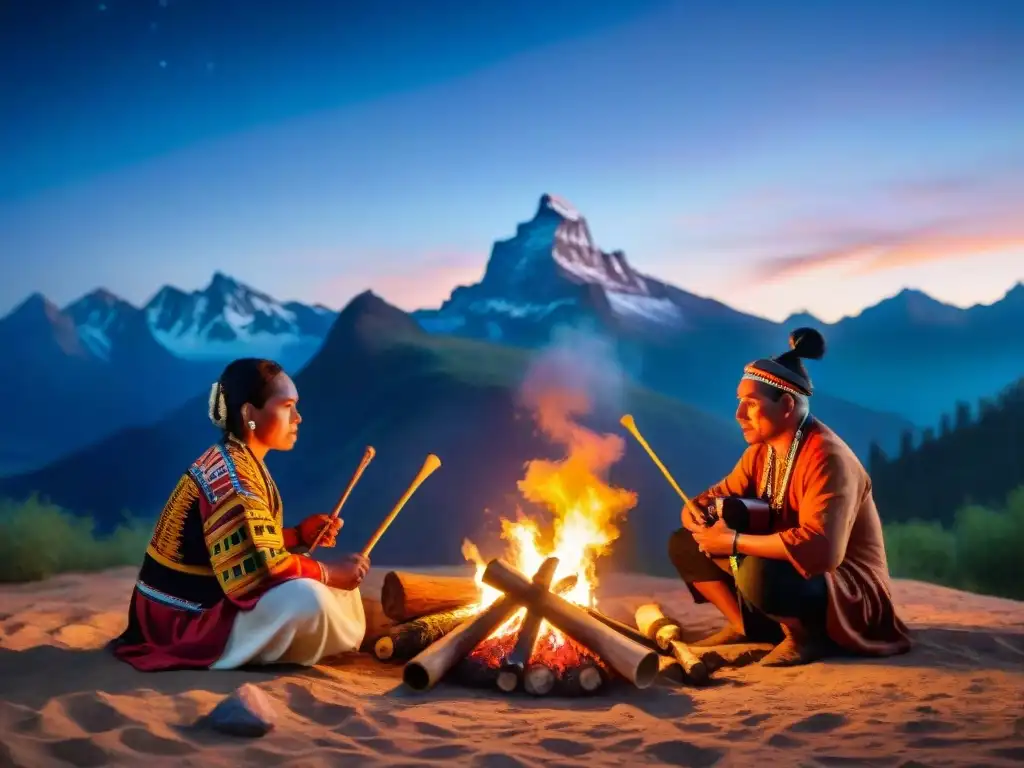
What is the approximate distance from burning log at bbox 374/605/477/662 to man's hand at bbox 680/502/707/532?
4.13ft

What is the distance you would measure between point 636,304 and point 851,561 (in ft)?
35.1

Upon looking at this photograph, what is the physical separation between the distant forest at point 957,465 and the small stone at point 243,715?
11.1 m

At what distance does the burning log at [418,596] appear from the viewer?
5141mm

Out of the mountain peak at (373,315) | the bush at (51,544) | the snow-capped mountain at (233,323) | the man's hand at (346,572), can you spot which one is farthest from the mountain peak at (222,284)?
the man's hand at (346,572)

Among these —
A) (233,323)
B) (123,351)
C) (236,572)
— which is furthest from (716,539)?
(123,351)

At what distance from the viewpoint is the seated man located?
434cm

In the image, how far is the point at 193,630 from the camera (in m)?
4.21

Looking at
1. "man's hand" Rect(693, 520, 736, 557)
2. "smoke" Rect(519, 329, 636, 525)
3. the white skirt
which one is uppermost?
"smoke" Rect(519, 329, 636, 525)

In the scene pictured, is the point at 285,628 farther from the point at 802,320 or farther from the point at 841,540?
the point at 802,320

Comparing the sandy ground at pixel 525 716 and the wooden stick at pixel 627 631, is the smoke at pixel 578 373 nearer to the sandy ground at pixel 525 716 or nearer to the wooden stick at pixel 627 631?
the wooden stick at pixel 627 631

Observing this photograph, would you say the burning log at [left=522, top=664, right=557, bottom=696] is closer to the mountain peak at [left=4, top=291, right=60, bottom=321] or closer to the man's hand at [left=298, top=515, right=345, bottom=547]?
the man's hand at [left=298, top=515, right=345, bottom=547]

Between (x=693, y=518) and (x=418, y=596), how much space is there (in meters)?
1.65

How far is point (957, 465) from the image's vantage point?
12.8 metres

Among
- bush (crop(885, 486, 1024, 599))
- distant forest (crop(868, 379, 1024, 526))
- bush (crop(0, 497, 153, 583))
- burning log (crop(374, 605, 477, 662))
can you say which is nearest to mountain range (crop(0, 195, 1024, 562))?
distant forest (crop(868, 379, 1024, 526))
